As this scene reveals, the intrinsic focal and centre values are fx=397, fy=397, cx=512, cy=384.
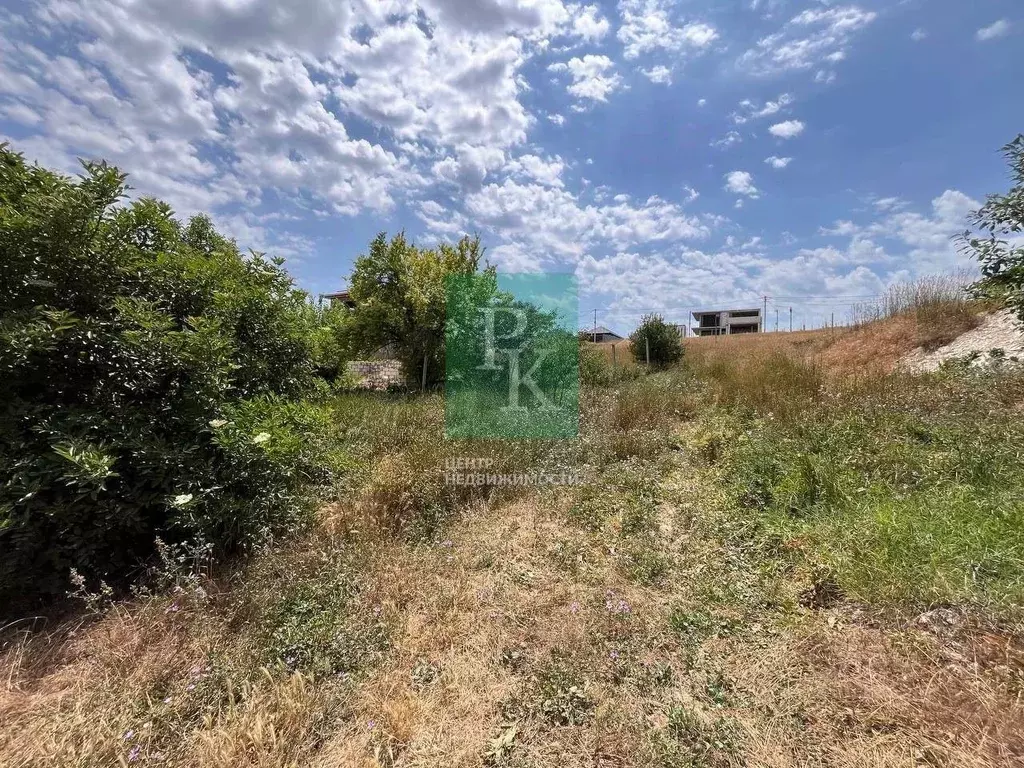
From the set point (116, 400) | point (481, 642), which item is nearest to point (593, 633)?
point (481, 642)

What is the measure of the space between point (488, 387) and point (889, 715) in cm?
816

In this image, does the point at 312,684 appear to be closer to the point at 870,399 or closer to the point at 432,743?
the point at 432,743

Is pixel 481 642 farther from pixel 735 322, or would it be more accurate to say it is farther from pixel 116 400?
pixel 735 322

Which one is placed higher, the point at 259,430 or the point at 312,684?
the point at 259,430

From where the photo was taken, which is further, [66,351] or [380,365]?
[380,365]

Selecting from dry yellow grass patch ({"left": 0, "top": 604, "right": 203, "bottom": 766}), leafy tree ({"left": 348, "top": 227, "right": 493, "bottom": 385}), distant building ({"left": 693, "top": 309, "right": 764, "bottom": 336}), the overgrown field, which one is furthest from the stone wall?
distant building ({"left": 693, "top": 309, "right": 764, "bottom": 336})

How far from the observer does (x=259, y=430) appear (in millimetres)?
2812

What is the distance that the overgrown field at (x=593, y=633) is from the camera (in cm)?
167

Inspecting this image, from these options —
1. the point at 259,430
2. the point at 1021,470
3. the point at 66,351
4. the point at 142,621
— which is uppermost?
the point at 66,351

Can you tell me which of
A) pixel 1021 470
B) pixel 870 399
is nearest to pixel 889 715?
pixel 1021 470

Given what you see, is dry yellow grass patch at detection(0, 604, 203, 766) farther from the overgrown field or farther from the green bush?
the green bush

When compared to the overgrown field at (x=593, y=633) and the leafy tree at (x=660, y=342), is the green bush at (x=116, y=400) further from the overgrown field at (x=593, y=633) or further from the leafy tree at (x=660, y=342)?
the leafy tree at (x=660, y=342)

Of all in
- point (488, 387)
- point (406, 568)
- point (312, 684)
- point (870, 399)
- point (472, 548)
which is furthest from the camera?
point (488, 387)

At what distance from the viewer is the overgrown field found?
5.48 ft
